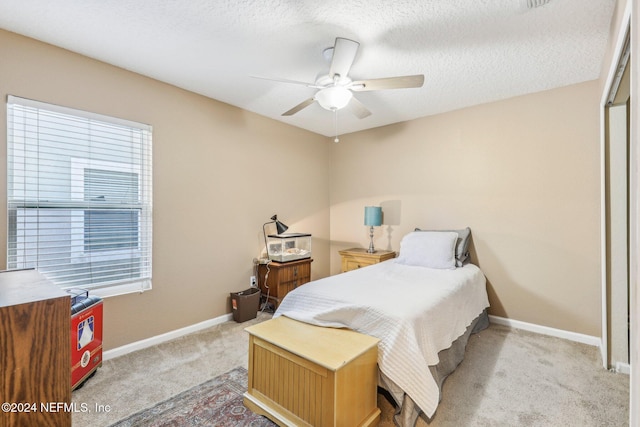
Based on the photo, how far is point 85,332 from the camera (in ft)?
6.92

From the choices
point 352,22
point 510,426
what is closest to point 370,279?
point 510,426

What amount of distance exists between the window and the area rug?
1.12m

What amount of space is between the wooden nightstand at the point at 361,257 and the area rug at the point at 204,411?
216cm

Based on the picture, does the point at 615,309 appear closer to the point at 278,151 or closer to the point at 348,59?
the point at 348,59

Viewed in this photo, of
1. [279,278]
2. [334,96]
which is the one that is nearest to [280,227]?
[279,278]

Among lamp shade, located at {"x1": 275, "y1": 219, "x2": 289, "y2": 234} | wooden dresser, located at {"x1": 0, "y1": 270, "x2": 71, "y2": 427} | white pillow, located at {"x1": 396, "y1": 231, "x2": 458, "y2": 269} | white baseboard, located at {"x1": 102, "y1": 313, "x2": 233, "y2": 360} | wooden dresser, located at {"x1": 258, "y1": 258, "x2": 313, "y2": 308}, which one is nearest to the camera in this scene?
wooden dresser, located at {"x1": 0, "y1": 270, "x2": 71, "y2": 427}

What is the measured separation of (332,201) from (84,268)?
126 inches

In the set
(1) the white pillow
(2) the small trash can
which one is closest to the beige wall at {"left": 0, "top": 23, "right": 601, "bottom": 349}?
(2) the small trash can

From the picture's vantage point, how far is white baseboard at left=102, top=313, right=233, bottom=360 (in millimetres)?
2504

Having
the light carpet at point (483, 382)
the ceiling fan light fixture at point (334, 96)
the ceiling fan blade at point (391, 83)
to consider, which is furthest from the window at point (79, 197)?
the ceiling fan blade at point (391, 83)

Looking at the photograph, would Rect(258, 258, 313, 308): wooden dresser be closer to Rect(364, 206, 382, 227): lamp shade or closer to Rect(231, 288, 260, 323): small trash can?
Rect(231, 288, 260, 323): small trash can

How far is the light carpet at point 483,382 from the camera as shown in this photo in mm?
1818

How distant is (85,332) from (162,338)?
31.7 inches

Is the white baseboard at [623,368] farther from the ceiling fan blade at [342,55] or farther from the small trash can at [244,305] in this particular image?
the small trash can at [244,305]
